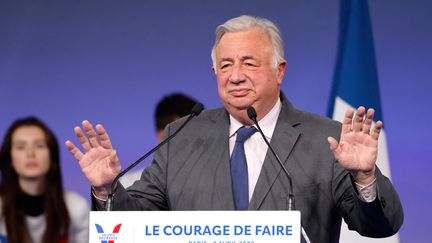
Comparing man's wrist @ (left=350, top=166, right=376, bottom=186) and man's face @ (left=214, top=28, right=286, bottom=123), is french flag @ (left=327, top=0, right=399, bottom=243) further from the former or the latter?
man's wrist @ (left=350, top=166, right=376, bottom=186)

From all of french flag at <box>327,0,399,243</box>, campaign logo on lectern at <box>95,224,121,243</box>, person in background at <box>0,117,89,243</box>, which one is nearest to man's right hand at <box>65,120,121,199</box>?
campaign logo on lectern at <box>95,224,121,243</box>

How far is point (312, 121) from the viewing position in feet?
10.2

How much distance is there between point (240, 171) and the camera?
9.70 feet

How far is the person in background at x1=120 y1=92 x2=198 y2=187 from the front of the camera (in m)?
4.58

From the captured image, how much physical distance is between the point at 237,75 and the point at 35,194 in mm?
1751

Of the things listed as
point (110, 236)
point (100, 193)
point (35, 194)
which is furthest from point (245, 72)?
point (35, 194)

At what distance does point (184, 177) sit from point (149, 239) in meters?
0.64

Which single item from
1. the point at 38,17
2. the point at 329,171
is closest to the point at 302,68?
the point at 38,17

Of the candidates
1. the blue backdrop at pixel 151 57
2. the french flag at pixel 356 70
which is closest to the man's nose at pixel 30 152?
the blue backdrop at pixel 151 57

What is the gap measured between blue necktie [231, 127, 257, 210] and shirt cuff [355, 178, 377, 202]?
0.42 meters

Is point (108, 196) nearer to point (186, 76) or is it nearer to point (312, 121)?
point (312, 121)

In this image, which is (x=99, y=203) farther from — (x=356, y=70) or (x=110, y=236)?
(x=356, y=70)

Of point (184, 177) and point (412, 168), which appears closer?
point (184, 177)

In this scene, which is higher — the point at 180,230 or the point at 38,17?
the point at 38,17
